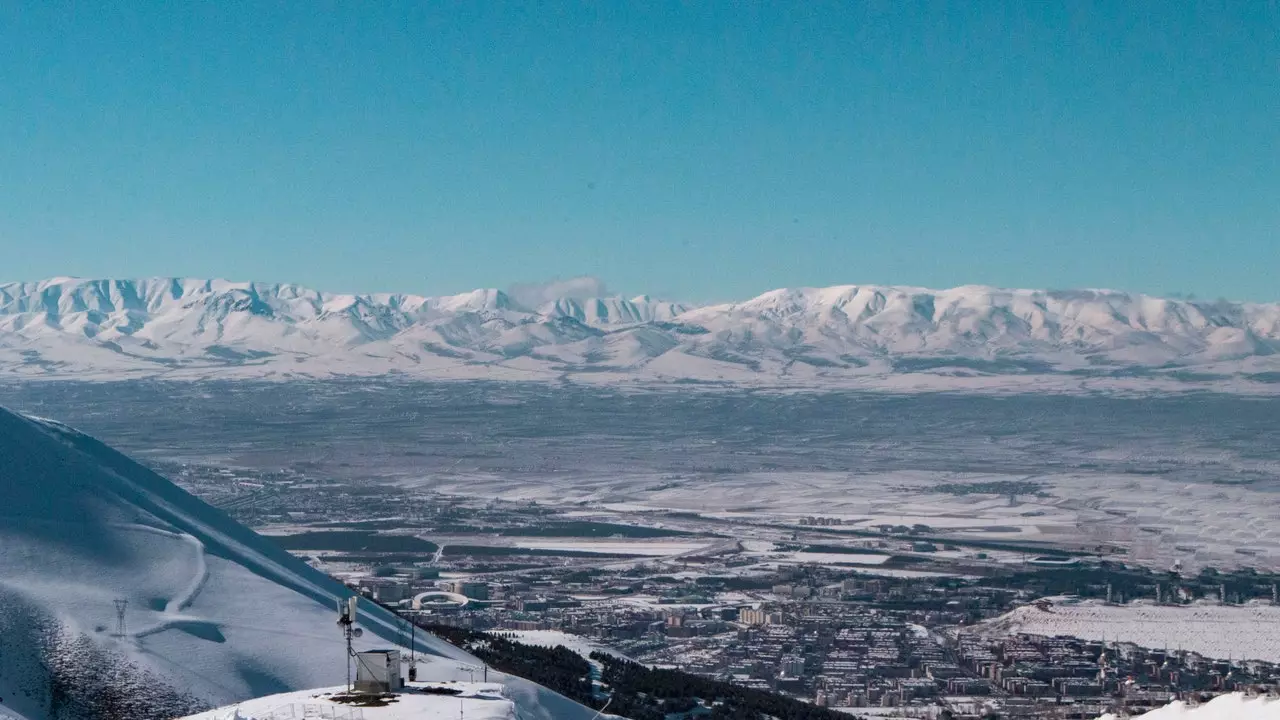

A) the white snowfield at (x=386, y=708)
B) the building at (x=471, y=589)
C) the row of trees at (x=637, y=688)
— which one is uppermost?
the white snowfield at (x=386, y=708)

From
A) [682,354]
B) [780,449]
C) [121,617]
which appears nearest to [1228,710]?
[121,617]

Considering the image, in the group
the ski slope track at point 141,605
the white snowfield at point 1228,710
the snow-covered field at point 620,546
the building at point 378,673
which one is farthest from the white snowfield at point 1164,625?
the white snowfield at point 1228,710

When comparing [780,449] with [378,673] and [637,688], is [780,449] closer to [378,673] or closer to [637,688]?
[637,688]

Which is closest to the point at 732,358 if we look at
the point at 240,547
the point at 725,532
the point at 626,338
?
the point at 626,338

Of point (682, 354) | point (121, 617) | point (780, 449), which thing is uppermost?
point (682, 354)

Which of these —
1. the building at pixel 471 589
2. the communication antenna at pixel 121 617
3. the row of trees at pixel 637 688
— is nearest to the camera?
the communication antenna at pixel 121 617

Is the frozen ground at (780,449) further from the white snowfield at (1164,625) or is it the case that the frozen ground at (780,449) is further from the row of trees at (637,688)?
the row of trees at (637,688)
